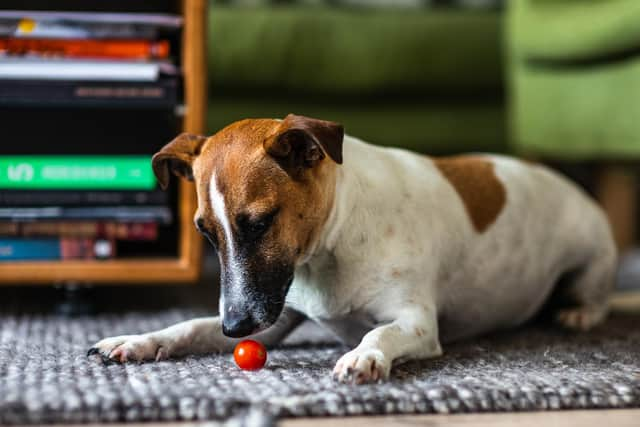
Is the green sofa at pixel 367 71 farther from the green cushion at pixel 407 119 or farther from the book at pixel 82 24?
the book at pixel 82 24

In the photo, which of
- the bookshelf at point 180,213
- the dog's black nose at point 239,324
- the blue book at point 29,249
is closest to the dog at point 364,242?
the dog's black nose at point 239,324

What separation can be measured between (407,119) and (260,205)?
177 cm

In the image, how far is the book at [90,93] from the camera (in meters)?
1.78

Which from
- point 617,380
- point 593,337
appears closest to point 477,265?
point 593,337

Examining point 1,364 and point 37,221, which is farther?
point 37,221

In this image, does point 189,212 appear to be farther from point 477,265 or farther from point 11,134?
point 477,265

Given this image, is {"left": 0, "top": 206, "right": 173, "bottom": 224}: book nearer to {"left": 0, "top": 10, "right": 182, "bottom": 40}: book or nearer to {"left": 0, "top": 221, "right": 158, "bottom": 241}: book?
{"left": 0, "top": 221, "right": 158, "bottom": 241}: book

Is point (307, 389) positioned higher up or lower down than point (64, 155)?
lower down

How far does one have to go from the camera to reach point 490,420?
1.12 metres

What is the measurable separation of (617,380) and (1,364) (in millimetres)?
926

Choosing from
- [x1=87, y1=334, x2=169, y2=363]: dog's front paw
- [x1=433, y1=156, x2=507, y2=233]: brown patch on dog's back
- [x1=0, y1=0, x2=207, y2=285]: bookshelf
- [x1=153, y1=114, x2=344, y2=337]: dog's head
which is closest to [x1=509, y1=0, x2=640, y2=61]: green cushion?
[x1=433, y1=156, x2=507, y2=233]: brown patch on dog's back

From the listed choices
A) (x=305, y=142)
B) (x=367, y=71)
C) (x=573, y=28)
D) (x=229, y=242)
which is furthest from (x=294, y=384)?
(x=367, y=71)

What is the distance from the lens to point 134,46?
1.83 metres

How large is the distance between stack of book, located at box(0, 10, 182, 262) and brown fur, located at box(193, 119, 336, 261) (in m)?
0.51
